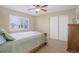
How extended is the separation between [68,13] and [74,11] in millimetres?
112

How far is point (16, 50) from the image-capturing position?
1567mm

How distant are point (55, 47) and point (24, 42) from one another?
2.08ft

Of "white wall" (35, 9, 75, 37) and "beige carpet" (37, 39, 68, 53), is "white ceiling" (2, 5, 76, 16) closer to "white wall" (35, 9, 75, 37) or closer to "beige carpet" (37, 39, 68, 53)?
"white wall" (35, 9, 75, 37)

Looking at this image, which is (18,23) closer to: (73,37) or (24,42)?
(24,42)

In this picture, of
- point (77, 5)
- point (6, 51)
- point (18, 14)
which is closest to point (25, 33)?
point (18, 14)

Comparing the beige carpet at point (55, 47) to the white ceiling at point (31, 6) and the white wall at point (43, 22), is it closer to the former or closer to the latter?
the white wall at point (43, 22)

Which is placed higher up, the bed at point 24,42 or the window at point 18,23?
the window at point 18,23

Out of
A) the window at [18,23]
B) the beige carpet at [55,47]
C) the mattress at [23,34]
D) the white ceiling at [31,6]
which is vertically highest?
the white ceiling at [31,6]

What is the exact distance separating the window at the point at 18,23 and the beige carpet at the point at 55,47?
57 cm

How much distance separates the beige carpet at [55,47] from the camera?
1.68 meters

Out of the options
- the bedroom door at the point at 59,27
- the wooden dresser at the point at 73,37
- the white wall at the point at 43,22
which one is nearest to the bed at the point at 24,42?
the white wall at the point at 43,22

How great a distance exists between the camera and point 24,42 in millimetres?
1759

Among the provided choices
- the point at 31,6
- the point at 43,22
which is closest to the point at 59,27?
the point at 43,22
